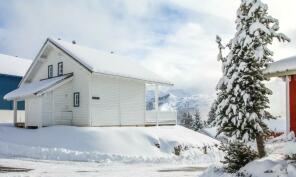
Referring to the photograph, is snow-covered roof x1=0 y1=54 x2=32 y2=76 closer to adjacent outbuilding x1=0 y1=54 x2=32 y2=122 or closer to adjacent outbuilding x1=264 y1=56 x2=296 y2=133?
adjacent outbuilding x1=0 y1=54 x2=32 y2=122

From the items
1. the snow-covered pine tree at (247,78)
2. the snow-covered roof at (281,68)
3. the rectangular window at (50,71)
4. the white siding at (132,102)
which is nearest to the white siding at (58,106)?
the rectangular window at (50,71)

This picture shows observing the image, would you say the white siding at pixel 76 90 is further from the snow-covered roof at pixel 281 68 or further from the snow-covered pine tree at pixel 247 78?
the snow-covered roof at pixel 281 68

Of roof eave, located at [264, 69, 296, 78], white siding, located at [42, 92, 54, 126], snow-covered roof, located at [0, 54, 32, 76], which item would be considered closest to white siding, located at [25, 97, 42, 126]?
white siding, located at [42, 92, 54, 126]

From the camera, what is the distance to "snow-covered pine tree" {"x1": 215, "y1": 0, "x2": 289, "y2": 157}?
46.1 feet

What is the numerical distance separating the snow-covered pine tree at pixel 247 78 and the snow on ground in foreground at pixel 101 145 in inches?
338

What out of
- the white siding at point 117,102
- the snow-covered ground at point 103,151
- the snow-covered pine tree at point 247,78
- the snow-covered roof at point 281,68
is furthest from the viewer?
the white siding at point 117,102

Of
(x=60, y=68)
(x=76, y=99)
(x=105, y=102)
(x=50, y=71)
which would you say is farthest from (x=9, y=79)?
(x=105, y=102)

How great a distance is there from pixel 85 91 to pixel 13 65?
20.2 metres

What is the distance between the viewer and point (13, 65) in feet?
152

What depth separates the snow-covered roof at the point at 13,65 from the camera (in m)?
44.1

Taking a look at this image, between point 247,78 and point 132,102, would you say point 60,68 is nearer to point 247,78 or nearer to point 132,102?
point 132,102

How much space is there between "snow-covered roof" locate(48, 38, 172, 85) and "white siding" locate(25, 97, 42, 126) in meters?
4.54

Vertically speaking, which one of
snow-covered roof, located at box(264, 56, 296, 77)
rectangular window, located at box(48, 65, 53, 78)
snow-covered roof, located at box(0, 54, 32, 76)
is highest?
snow-covered roof, located at box(0, 54, 32, 76)

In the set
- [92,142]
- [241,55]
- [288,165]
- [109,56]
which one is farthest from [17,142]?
[288,165]
